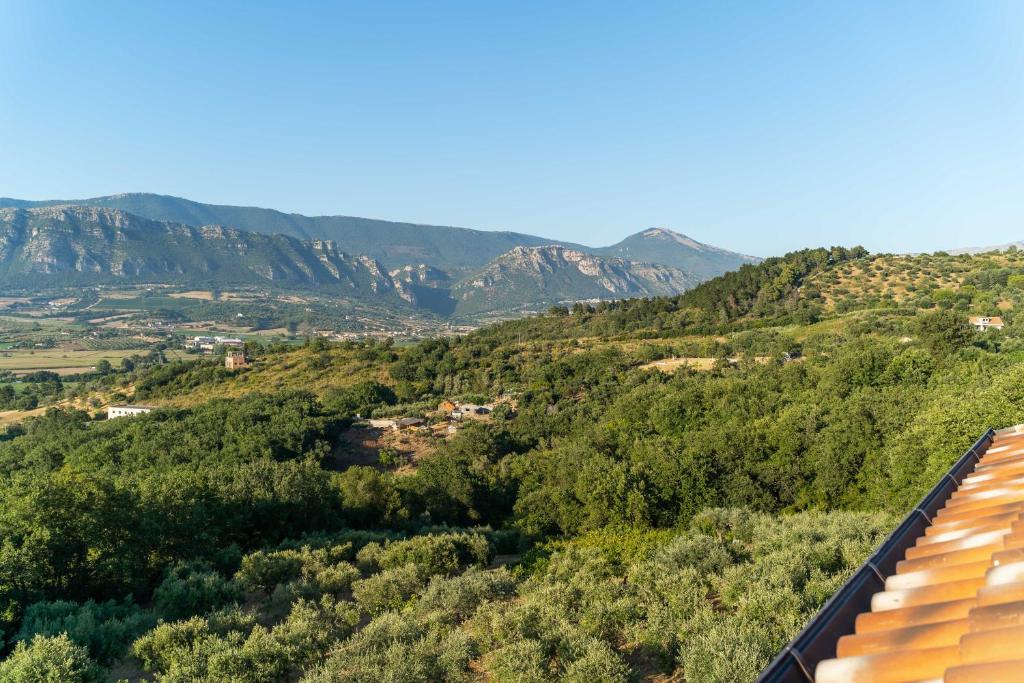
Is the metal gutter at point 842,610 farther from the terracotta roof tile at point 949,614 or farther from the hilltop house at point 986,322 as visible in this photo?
the hilltop house at point 986,322

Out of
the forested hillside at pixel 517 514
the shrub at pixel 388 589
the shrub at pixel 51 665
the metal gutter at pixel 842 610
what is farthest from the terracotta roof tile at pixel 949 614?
the shrub at pixel 388 589

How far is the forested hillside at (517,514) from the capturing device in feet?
27.6

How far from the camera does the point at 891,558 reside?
3.63 m

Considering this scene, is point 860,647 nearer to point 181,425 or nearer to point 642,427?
point 642,427

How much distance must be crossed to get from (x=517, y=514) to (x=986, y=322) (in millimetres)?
39367

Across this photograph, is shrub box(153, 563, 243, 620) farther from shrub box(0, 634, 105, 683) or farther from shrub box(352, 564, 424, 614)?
Answer: shrub box(0, 634, 105, 683)

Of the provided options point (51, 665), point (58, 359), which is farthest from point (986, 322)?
point (58, 359)

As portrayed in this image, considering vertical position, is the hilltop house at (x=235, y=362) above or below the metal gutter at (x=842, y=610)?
below

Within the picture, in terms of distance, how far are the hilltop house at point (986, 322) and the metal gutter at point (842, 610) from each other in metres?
45.7

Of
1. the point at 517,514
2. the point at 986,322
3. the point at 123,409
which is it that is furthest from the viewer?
the point at 123,409

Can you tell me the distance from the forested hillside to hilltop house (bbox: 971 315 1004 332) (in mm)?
1558

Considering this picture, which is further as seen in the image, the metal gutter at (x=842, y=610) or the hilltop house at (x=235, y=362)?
the hilltop house at (x=235, y=362)

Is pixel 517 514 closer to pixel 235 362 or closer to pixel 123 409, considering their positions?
pixel 123 409

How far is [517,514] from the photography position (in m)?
24.9
